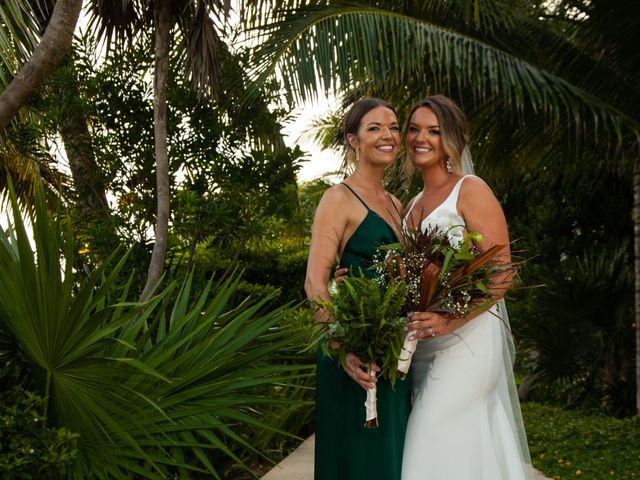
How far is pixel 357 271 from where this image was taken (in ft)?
12.6

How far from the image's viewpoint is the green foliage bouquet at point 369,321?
130 inches

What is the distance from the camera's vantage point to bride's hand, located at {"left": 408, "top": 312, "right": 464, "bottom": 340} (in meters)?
3.44

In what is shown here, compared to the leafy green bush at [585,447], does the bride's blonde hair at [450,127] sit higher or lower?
higher

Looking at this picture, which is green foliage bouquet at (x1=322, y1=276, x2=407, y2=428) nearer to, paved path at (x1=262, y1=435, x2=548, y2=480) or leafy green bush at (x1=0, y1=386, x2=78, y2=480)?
leafy green bush at (x1=0, y1=386, x2=78, y2=480)

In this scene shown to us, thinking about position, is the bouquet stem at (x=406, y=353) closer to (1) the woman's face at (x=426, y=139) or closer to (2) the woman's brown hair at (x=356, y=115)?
(1) the woman's face at (x=426, y=139)

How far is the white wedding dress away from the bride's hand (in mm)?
292

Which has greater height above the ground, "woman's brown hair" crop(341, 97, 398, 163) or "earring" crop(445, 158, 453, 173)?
"woman's brown hair" crop(341, 97, 398, 163)

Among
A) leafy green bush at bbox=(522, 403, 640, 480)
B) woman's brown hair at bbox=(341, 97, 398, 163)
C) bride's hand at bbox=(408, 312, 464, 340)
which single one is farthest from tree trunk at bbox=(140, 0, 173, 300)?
leafy green bush at bbox=(522, 403, 640, 480)

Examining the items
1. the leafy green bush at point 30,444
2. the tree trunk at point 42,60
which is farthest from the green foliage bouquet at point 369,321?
the tree trunk at point 42,60

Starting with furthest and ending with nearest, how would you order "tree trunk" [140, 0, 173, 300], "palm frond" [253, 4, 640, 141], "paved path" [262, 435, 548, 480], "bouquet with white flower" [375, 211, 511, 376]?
"palm frond" [253, 4, 640, 141] < "tree trunk" [140, 0, 173, 300] < "paved path" [262, 435, 548, 480] < "bouquet with white flower" [375, 211, 511, 376]

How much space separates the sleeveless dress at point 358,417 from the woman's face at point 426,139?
0.35 metres

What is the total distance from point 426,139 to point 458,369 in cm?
103

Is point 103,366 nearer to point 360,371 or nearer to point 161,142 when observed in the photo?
point 360,371

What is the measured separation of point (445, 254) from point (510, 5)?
28.8 ft
